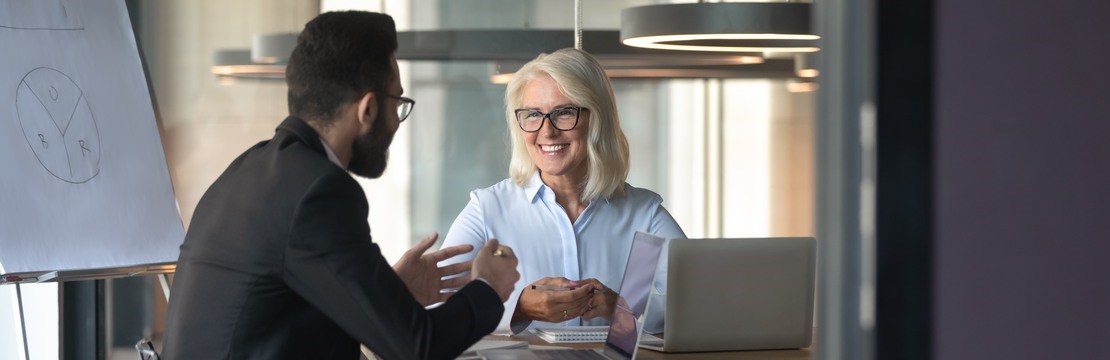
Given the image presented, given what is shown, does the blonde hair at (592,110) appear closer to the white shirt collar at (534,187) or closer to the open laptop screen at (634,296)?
the white shirt collar at (534,187)

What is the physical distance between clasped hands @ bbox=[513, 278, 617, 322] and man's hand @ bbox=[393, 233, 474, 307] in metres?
0.26

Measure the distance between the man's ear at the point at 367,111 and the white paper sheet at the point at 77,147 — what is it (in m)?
0.96

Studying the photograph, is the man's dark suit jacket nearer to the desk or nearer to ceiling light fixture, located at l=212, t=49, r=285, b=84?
the desk

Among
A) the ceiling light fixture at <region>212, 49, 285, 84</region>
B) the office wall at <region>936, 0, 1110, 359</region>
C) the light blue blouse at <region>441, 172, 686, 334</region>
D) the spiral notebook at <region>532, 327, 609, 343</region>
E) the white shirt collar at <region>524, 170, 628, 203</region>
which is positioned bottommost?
the spiral notebook at <region>532, 327, 609, 343</region>

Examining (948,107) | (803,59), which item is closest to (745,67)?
(803,59)

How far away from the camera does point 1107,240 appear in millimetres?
1252

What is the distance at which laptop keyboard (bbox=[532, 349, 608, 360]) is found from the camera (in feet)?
7.06

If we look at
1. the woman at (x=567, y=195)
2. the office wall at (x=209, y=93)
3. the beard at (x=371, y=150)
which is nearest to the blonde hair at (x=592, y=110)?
the woman at (x=567, y=195)

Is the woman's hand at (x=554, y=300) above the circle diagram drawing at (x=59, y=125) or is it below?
below

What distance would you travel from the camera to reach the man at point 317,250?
174 cm

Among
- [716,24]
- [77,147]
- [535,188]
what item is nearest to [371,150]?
[77,147]

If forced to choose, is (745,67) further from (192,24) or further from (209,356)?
(209,356)

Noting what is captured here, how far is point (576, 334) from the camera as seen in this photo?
2414 mm

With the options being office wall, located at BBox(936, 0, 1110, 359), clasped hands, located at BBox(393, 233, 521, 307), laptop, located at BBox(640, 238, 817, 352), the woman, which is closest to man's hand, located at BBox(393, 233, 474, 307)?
clasped hands, located at BBox(393, 233, 521, 307)
